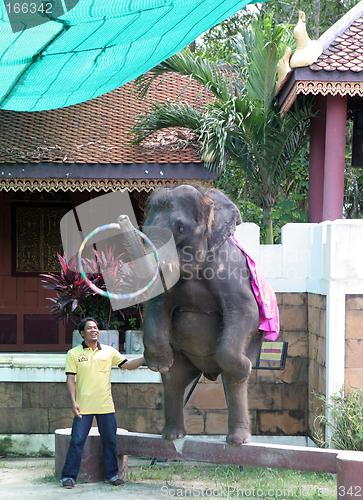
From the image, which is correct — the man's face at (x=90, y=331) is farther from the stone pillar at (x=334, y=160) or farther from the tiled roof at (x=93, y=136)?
the tiled roof at (x=93, y=136)

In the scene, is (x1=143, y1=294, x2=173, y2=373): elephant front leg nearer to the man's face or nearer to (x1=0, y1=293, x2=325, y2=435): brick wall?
the man's face

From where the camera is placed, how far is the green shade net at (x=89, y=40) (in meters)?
5.52

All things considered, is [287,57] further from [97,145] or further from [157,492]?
[157,492]

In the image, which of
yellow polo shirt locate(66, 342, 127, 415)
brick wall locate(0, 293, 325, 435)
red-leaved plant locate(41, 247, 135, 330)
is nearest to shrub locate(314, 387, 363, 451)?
brick wall locate(0, 293, 325, 435)

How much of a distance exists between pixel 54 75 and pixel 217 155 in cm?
281

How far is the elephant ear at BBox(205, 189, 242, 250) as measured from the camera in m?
4.26

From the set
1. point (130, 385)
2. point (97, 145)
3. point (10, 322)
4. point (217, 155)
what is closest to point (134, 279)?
point (130, 385)

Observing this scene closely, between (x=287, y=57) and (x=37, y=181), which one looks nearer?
(x=287, y=57)

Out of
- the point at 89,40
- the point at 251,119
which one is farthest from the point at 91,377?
the point at 251,119

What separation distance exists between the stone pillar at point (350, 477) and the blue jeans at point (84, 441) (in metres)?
1.95

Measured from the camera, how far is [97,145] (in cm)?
934

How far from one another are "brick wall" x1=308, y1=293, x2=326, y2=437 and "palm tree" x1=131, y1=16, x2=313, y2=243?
214 cm

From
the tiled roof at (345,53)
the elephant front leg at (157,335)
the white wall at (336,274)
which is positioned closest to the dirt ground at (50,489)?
the elephant front leg at (157,335)

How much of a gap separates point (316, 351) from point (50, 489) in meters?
3.15
